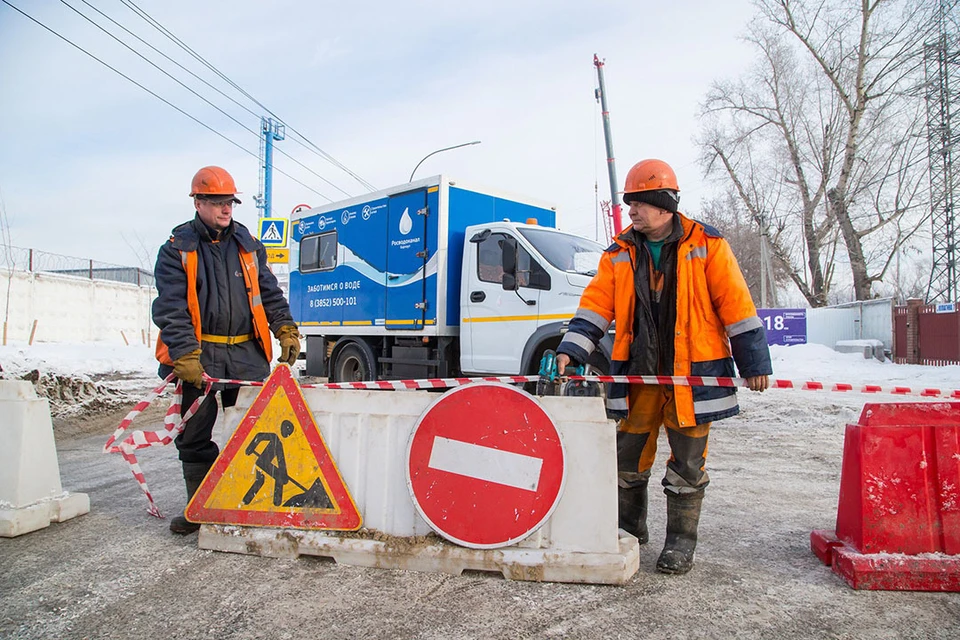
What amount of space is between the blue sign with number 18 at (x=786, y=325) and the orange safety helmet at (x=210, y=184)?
899 inches

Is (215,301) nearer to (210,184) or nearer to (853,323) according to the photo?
(210,184)

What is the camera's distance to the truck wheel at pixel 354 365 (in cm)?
910

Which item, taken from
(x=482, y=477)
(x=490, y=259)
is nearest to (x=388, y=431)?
(x=482, y=477)

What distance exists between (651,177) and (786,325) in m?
22.9

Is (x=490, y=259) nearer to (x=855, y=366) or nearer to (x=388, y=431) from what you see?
(x=388, y=431)

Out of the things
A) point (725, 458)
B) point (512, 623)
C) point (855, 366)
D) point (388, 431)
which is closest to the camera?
point (512, 623)

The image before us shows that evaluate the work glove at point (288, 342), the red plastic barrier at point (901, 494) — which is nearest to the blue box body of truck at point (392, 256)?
the work glove at point (288, 342)

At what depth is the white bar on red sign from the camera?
9.35 ft

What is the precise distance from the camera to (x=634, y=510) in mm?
3354

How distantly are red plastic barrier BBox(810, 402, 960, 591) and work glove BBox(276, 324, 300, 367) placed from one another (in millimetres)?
3216

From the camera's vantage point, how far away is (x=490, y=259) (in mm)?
7566

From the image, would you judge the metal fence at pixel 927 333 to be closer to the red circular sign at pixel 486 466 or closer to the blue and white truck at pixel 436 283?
the blue and white truck at pixel 436 283

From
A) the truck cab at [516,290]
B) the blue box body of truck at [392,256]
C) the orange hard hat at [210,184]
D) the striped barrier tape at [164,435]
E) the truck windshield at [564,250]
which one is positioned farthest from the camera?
the blue box body of truck at [392,256]

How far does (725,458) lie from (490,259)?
3503 millimetres
